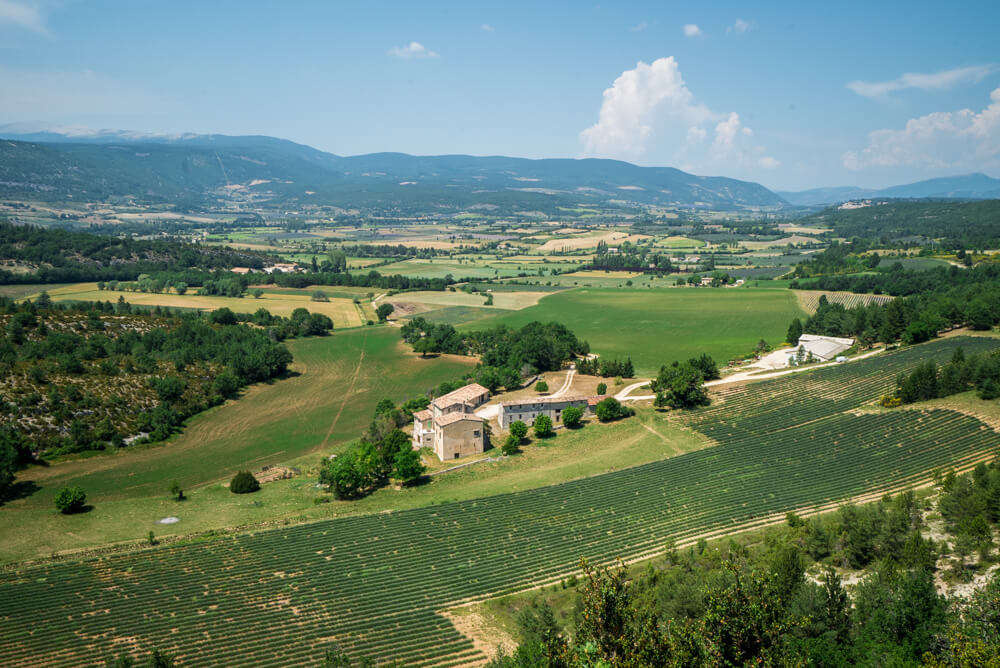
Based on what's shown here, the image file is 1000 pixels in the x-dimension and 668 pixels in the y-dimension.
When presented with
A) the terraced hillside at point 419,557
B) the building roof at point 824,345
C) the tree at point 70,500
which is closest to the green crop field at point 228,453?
the tree at point 70,500

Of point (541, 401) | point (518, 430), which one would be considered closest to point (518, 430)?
point (518, 430)

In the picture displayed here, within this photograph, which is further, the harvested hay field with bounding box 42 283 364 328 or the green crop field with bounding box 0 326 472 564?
the harvested hay field with bounding box 42 283 364 328

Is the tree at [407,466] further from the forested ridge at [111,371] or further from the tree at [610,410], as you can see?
the forested ridge at [111,371]

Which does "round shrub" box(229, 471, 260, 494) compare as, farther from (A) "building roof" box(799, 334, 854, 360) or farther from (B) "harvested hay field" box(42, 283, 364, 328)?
(A) "building roof" box(799, 334, 854, 360)

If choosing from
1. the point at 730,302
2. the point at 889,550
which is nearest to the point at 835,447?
the point at 889,550

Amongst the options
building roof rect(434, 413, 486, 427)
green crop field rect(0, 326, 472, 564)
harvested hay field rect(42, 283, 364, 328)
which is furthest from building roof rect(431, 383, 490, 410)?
harvested hay field rect(42, 283, 364, 328)

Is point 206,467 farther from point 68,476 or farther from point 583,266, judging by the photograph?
point 583,266
